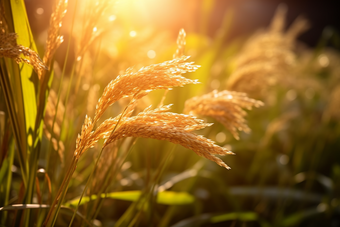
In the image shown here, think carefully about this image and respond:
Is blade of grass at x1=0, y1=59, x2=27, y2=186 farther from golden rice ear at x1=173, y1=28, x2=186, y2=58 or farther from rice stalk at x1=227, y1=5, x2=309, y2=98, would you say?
rice stalk at x1=227, y1=5, x2=309, y2=98

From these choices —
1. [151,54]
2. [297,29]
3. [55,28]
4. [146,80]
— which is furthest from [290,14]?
[146,80]

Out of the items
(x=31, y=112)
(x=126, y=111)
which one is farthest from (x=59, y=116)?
(x=126, y=111)

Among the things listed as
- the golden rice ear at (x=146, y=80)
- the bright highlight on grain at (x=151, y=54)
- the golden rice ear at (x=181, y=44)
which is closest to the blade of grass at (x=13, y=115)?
the golden rice ear at (x=146, y=80)

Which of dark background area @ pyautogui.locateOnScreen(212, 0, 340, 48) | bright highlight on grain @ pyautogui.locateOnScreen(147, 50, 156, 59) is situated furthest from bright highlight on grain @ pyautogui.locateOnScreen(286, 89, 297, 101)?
dark background area @ pyautogui.locateOnScreen(212, 0, 340, 48)

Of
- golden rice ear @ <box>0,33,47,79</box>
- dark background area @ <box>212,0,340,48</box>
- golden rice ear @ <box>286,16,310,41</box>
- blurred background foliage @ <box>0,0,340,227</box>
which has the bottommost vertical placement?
blurred background foliage @ <box>0,0,340,227</box>

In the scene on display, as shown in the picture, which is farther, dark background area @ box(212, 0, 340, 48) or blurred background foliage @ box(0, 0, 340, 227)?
dark background area @ box(212, 0, 340, 48)

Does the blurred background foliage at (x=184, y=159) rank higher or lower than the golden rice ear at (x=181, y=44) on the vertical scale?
lower

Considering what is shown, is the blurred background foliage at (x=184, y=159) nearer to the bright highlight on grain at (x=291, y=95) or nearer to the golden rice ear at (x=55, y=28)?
the golden rice ear at (x=55, y=28)

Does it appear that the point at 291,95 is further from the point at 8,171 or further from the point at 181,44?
the point at 8,171

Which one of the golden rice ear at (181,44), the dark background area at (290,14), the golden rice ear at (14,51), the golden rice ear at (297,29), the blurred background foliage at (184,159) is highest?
the dark background area at (290,14)
